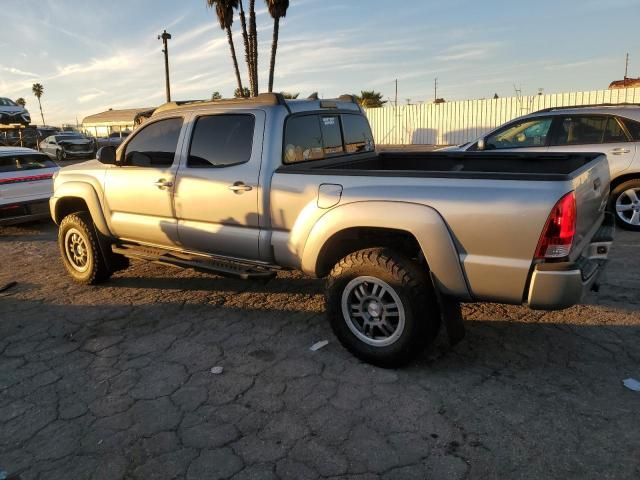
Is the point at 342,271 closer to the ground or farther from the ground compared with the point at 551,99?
closer to the ground

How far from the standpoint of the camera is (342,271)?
11.2 ft

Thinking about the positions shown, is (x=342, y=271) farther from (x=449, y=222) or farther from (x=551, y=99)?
(x=551, y=99)

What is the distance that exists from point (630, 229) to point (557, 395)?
503 centimetres

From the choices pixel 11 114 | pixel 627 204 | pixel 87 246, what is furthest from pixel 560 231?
pixel 11 114

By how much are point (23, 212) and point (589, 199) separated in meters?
8.06

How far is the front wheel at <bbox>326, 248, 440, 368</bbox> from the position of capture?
316cm

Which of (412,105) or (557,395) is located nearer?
(557,395)

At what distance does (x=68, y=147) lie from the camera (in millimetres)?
25109

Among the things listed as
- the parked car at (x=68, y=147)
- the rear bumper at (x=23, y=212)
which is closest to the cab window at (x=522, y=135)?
the rear bumper at (x=23, y=212)

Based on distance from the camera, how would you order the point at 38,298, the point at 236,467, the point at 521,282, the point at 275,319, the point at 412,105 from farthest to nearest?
the point at 412,105 < the point at 38,298 < the point at 275,319 < the point at 521,282 < the point at 236,467

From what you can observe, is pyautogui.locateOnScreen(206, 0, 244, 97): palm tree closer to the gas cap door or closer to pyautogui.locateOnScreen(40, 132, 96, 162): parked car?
pyautogui.locateOnScreen(40, 132, 96, 162): parked car

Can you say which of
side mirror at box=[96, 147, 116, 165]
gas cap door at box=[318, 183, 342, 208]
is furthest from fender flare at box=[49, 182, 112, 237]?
gas cap door at box=[318, 183, 342, 208]

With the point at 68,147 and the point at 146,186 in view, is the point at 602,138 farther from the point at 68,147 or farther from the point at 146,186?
the point at 68,147

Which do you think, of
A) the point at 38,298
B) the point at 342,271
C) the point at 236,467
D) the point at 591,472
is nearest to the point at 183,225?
the point at 342,271
